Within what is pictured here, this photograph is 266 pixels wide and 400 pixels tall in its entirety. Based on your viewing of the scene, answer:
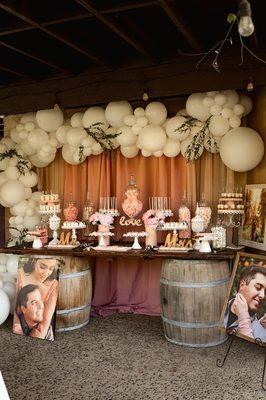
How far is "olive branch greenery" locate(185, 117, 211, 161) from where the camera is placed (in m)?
4.04

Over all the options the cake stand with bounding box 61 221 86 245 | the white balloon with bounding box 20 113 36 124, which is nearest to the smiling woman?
the cake stand with bounding box 61 221 86 245

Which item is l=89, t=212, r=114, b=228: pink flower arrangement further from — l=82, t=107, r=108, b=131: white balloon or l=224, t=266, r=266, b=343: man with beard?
l=224, t=266, r=266, b=343: man with beard

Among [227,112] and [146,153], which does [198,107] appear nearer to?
[227,112]

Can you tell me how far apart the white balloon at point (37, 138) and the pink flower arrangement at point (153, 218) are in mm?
1555

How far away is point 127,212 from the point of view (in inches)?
174

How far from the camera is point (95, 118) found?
4477mm

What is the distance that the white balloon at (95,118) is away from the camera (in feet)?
14.7

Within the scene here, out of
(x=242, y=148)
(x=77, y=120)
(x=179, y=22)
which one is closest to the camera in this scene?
(x=179, y=22)

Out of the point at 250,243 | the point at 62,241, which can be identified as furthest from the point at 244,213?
the point at 62,241

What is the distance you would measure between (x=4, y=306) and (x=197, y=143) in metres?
2.59

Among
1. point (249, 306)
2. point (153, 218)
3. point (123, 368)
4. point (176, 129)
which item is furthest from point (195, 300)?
point (176, 129)

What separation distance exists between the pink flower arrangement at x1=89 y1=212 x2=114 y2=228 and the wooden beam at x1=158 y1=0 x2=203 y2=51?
75.6 inches

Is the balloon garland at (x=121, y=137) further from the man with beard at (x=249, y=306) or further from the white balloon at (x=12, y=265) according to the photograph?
the man with beard at (x=249, y=306)

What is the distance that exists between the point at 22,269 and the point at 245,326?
2139 mm
